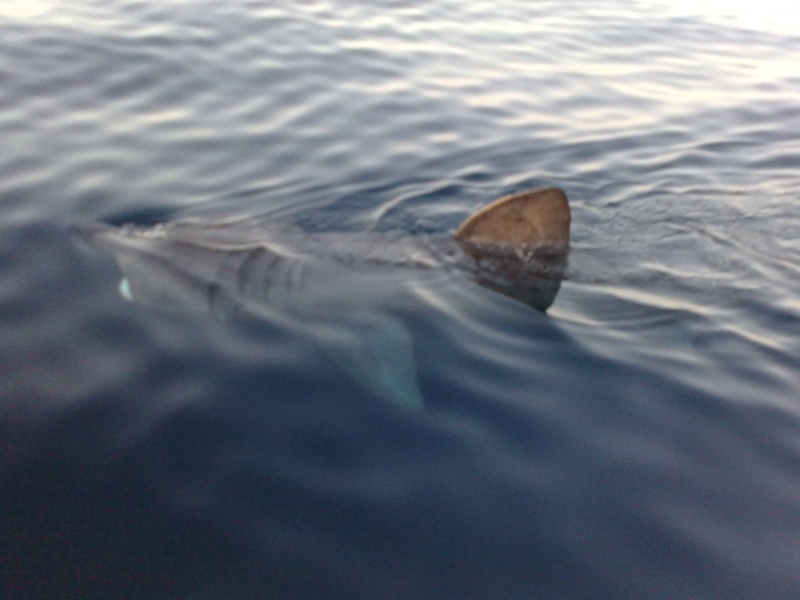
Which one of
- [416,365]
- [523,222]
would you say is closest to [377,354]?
[416,365]

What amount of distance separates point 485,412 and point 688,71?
10143mm

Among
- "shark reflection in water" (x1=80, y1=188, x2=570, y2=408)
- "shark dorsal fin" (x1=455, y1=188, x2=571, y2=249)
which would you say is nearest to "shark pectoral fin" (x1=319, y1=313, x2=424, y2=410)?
"shark reflection in water" (x1=80, y1=188, x2=570, y2=408)

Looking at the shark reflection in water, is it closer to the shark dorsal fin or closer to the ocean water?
the shark dorsal fin

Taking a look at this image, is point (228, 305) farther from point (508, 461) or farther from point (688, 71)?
point (688, 71)

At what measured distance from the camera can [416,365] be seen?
16.9 ft

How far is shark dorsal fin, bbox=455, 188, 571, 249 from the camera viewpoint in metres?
6.02

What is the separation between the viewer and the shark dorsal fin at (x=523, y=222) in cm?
602

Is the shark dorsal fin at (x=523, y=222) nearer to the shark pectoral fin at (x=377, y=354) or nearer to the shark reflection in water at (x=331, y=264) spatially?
the shark reflection in water at (x=331, y=264)

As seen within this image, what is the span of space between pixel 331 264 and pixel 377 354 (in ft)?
4.19

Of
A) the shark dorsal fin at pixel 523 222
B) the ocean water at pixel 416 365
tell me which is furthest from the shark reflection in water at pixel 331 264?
the ocean water at pixel 416 365

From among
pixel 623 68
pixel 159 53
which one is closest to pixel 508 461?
pixel 159 53

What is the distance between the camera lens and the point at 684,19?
1695 cm

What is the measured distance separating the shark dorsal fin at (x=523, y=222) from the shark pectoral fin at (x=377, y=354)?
1.14 metres

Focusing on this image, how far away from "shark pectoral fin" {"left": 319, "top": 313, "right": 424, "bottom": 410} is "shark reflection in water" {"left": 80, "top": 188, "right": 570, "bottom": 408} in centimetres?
1
